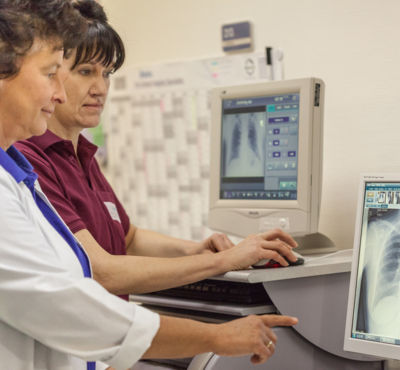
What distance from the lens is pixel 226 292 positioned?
1658 millimetres

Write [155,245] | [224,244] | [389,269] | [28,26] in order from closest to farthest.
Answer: [28,26]
[389,269]
[224,244]
[155,245]

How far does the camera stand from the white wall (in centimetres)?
206

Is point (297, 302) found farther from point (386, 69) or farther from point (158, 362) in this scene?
point (386, 69)

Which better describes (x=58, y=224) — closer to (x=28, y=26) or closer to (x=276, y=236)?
(x=28, y=26)

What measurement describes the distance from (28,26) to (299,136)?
100cm

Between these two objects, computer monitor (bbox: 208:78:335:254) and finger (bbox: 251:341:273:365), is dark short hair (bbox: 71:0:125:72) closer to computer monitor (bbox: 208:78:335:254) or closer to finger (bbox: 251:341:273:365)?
computer monitor (bbox: 208:78:335:254)

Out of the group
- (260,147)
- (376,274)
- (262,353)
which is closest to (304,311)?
(376,274)

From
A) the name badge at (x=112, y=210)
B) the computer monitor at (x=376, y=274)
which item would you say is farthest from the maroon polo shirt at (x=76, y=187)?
the computer monitor at (x=376, y=274)

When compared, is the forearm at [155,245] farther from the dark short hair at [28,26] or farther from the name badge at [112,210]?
the dark short hair at [28,26]

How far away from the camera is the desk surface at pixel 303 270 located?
151 centimetres

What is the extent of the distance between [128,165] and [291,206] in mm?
1144

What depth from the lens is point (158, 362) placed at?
1.72m

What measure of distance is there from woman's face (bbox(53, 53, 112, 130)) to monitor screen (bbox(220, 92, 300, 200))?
0.45 metres

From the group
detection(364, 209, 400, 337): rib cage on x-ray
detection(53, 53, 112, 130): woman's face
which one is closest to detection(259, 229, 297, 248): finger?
detection(364, 209, 400, 337): rib cage on x-ray
